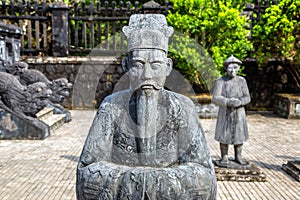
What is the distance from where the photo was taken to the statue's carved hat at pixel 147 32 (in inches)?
89.2

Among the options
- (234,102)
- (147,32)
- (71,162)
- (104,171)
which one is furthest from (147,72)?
(71,162)

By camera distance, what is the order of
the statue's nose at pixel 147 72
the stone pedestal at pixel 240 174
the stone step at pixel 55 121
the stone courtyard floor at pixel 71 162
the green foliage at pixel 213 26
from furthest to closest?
the green foliage at pixel 213 26
the stone step at pixel 55 121
the stone pedestal at pixel 240 174
the stone courtyard floor at pixel 71 162
the statue's nose at pixel 147 72

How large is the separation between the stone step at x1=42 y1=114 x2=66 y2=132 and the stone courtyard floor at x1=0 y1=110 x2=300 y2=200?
182mm

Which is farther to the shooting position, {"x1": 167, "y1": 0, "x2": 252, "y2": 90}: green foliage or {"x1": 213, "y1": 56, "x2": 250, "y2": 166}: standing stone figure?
{"x1": 167, "y1": 0, "x2": 252, "y2": 90}: green foliage

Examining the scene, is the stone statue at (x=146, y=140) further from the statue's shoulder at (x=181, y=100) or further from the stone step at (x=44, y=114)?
the stone step at (x=44, y=114)

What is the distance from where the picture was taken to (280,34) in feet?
40.3

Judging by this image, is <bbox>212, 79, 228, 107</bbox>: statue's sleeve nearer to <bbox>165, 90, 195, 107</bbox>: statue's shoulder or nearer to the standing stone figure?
the standing stone figure

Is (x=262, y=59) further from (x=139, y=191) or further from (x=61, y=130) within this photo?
(x=139, y=191)

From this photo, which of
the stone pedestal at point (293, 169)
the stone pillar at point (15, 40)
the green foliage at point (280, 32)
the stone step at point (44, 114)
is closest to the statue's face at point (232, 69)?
the stone pedestal at point (293, 169)

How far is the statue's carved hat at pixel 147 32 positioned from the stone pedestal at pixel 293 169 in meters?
4.72

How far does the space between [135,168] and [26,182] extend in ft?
13.7

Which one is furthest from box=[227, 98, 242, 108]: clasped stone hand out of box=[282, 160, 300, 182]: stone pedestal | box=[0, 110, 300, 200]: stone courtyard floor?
box=[282, 160, 300, 182]: stone pedestal

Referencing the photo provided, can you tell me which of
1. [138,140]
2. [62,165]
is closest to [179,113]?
[138,140]

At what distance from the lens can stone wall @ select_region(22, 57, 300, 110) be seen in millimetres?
13703
